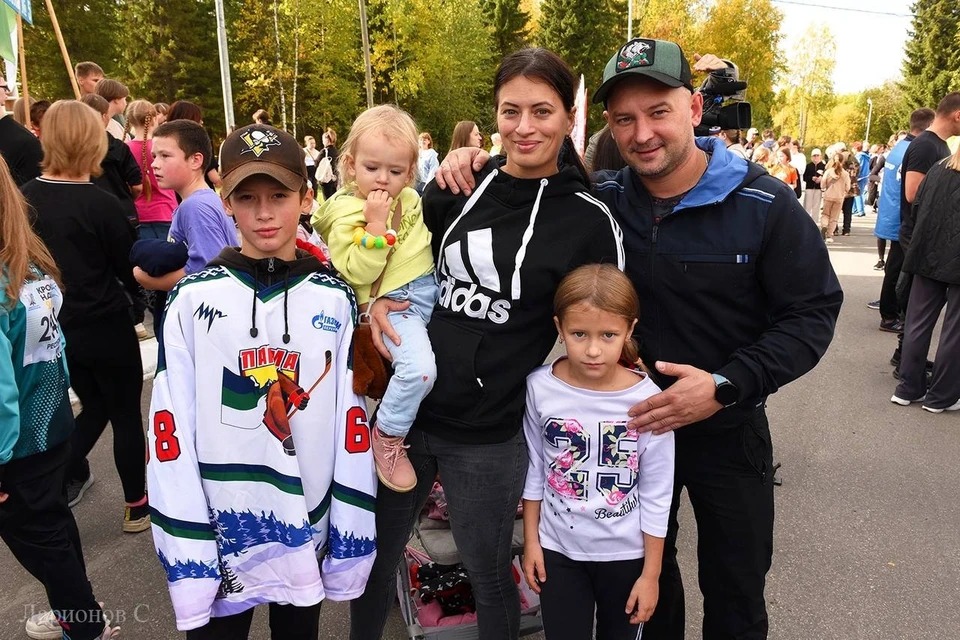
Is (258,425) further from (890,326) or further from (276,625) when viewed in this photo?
(890,326)

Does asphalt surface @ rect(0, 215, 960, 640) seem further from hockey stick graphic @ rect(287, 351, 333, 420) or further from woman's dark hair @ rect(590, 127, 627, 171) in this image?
woman's dark hair @ rect(590, 127, 627, 171)

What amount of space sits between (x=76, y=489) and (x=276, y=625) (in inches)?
103

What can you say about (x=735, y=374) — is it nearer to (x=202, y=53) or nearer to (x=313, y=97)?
(x=313, y=97)

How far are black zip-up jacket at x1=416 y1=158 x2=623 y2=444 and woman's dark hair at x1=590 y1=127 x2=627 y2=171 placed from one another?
86.7 inches

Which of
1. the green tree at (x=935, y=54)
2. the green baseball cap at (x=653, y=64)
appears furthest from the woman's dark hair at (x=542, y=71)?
the green tree at (x=935, y=54)

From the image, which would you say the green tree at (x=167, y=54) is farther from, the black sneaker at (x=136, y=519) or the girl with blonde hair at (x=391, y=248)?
the girl with blonde hair at (x=391, y=248)

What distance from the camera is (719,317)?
2035 mm

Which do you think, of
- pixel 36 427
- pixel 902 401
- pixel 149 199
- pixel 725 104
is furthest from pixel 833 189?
pixel 36 427

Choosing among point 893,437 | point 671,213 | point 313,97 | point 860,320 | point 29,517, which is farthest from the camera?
point 313,97

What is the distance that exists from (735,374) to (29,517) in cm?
255

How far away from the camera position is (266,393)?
72.4 inches

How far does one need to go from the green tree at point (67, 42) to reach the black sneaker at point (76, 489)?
29831 millimetres

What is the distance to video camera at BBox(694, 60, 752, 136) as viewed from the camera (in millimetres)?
4052

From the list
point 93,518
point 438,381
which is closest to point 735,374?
point 438,381
